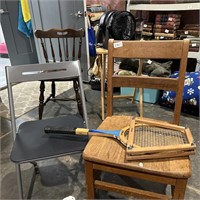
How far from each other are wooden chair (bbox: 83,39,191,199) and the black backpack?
87cm

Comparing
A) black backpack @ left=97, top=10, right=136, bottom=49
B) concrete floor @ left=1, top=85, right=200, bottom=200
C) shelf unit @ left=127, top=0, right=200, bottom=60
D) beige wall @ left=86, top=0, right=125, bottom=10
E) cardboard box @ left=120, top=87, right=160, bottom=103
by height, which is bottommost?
concrete floor @ left=1, top=85, right=200, bottom=200

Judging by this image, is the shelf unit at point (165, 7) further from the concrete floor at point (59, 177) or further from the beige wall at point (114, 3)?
the concrete floor at point (59, 177)

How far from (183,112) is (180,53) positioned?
1214 millimetres

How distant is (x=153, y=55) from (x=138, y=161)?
1.77 feet

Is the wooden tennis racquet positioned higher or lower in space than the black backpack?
lower

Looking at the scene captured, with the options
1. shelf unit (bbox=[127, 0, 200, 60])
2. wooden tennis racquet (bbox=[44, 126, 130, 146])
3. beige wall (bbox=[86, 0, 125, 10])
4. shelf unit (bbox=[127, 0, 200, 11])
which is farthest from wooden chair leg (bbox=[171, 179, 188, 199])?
beige wall (bbox=[86, 0, 125, 10])

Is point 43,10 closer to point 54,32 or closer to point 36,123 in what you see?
point 54,32

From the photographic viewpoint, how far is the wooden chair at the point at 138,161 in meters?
0.75

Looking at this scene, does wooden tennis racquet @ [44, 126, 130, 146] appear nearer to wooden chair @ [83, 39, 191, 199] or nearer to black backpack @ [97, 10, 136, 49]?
wooden chair @ [83, 39, 191, 199]

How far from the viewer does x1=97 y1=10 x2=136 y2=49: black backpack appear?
1901mm

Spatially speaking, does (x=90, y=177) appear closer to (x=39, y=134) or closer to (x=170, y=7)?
(x=39, y=134)

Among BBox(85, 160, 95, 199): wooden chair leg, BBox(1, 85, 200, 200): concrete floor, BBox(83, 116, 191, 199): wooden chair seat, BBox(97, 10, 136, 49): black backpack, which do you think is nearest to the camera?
BBox(83, 116, 191, 199): wooden chair seat

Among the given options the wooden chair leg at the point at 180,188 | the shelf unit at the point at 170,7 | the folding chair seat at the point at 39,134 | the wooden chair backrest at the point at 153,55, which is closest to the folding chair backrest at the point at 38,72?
the folding chair seat at the point at 39,134

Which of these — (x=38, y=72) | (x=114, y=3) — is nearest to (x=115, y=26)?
(x=114, y=3)
